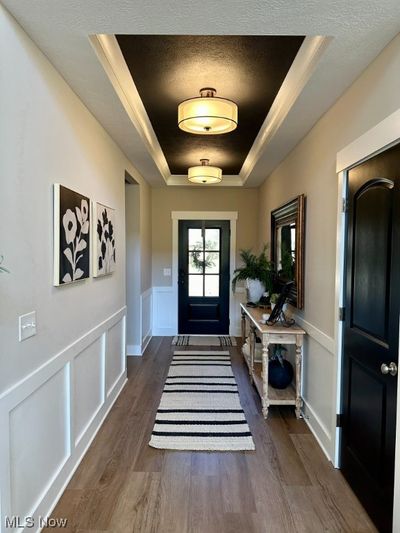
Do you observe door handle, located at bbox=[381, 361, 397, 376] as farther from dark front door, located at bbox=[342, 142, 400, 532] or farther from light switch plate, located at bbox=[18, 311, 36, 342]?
light switch plate, located at bbox=[18, 311, 36, 342]

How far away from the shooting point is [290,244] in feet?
12.0

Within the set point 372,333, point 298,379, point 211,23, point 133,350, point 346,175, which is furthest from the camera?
point 133,350

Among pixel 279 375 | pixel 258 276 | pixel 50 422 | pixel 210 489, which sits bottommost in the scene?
pixel 210 489

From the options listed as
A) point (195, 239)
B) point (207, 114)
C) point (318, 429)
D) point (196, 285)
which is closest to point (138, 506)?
point (318, 429)

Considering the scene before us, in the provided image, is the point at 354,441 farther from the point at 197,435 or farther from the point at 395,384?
the point at 197,435

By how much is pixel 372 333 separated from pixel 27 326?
1.82 m

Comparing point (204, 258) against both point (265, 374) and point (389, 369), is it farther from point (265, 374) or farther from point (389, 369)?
point (389, 369)

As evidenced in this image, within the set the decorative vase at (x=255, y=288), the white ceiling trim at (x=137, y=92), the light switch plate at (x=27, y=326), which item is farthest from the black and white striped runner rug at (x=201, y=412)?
the white ceiling trim at (x=137, y=92)

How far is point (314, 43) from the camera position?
189cm

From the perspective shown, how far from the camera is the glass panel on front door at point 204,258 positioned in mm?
5934

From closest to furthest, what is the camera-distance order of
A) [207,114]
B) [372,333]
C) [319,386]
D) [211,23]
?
[211,23]
[372,333]
[207,114]
[319,386]

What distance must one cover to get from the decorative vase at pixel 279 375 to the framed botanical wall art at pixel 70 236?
6.28 ft

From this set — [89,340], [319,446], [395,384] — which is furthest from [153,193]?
[395,384]

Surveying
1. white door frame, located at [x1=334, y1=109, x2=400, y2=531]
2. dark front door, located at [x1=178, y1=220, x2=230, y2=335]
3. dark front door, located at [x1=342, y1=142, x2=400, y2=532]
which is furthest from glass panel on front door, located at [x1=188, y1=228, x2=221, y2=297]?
dark front door, located at [x1=342, y1=142, x2=400, y2=532]
